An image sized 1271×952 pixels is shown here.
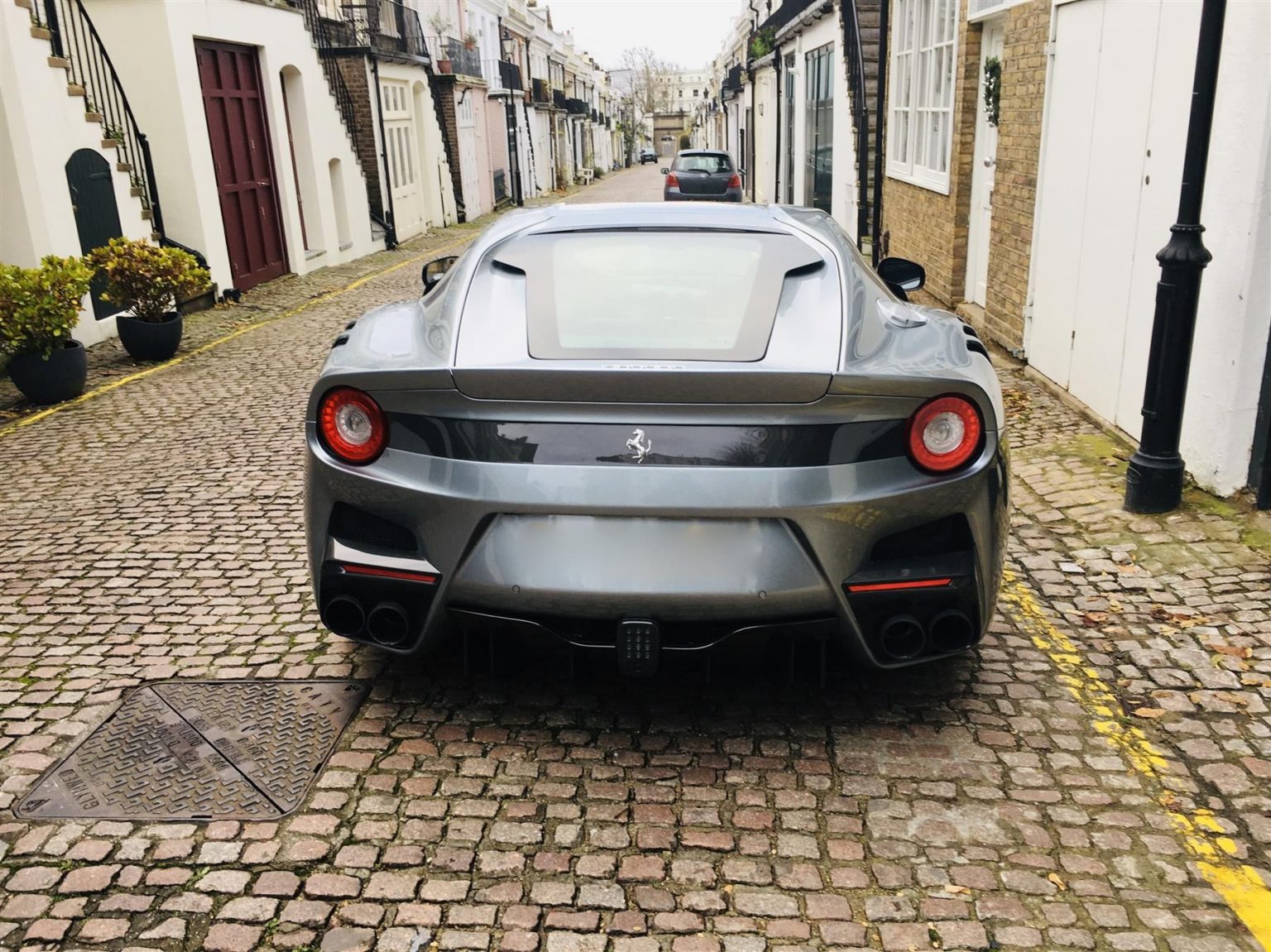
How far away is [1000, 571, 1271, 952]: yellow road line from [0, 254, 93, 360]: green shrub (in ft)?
24.2

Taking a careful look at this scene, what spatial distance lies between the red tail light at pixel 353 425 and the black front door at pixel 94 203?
29.7 ft

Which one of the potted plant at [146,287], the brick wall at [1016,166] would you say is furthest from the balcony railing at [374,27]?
the brick wall at [1016,166]

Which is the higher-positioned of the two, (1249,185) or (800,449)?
(1249,185)

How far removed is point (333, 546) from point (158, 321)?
329 inches

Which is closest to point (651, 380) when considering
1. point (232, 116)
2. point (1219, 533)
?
point (1219, 533)

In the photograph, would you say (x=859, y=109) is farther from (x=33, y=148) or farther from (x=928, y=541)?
(x=928, y=541)

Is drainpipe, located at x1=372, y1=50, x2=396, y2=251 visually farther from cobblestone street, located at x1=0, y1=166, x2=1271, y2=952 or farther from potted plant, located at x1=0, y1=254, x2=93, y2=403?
cobblestone street, located at x1=0, y1=166, x2=1271, y2=952

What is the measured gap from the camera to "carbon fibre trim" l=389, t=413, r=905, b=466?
9.79ft

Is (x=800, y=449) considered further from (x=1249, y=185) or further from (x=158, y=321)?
(x=158, y=321)

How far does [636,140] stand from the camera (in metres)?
117

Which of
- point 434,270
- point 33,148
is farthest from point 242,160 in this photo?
point 434,270

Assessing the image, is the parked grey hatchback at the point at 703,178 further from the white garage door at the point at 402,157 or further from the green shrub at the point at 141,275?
the green shrub at the point at 141,275

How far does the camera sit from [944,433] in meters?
3.09

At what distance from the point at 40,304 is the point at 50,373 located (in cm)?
59
